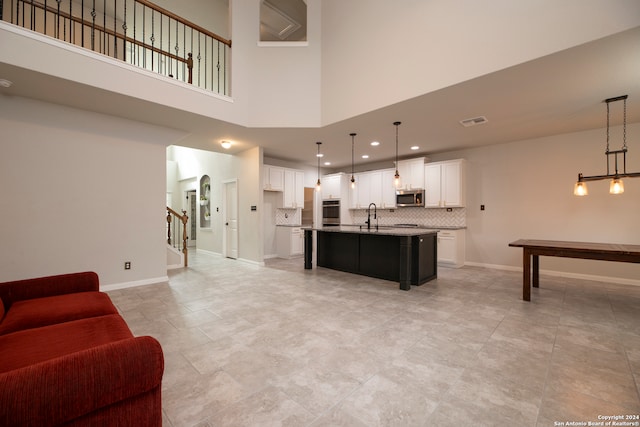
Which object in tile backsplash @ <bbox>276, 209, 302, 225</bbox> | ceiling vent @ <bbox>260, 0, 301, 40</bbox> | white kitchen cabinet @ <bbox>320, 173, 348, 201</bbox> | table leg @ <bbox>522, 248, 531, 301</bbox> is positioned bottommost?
table leg @ <bbox>522, 248, 531, 301</bbox>

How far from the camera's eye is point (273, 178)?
7.41 m

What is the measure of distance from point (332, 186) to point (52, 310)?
23.9ft

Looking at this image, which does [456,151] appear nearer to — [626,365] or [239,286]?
[626,365]

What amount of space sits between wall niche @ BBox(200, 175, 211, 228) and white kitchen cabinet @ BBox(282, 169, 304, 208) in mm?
2568

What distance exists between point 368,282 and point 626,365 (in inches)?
121

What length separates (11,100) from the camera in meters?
3.64

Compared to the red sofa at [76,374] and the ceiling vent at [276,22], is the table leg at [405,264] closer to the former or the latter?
the red sofa at [76,374]

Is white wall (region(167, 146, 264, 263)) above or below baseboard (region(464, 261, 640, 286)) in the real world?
above

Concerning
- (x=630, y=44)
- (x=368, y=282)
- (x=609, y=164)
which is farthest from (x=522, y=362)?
(x=609, y=164)

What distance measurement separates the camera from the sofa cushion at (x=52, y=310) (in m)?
1.84

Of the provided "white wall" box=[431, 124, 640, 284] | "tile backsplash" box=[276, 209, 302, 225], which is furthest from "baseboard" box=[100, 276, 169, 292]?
"white wall" box=[431, 124, 640, 284]

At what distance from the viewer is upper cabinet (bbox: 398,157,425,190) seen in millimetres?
6797

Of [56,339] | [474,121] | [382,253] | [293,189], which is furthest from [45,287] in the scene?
[474,121]

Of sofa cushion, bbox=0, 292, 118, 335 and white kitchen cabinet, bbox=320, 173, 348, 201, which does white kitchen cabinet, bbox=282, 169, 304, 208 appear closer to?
white kitchen cabinet, bbox=320, 173, 348, 201
